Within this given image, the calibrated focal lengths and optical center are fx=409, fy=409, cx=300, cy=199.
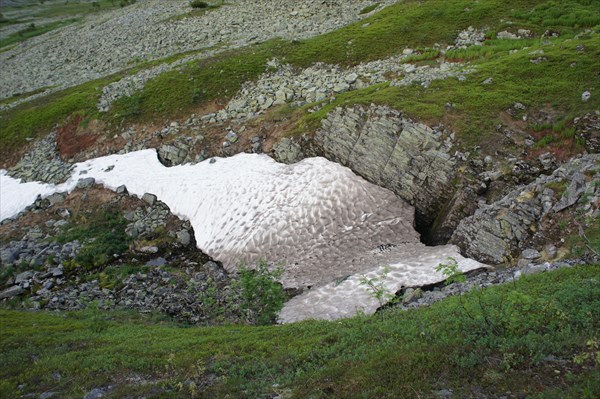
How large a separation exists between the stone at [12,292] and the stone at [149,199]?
28.5 feet

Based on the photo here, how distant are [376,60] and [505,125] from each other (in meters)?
16.8

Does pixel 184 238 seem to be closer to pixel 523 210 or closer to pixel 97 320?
pixel 97 320

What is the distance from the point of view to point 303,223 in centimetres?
2303

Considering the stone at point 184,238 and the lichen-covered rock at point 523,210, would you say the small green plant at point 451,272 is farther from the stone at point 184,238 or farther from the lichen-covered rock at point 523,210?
the stone at point 184,238

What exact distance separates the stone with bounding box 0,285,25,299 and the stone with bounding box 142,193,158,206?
28.5 ft

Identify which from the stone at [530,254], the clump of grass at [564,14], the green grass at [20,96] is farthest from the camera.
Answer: the green grass at [20,96]

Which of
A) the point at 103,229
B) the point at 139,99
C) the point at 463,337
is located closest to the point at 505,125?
the point at 463,337

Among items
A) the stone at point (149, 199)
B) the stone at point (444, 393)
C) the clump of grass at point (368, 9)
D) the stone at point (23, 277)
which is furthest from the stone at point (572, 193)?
the clump of grass at point (368, 9)

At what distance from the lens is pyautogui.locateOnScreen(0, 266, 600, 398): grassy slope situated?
27.8 ft

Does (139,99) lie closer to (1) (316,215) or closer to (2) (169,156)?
(2) (169,156)

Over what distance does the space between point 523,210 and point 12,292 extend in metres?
26.2

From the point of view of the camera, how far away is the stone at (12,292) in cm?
2234

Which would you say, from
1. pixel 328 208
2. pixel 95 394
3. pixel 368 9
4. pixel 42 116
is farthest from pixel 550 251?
pixel 42 116

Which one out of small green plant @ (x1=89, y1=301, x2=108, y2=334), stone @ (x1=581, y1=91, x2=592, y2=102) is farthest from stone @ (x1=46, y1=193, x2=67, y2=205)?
stone @ (x1=581, y1=91, x2=592, y2=102)
